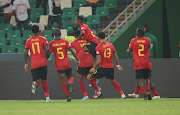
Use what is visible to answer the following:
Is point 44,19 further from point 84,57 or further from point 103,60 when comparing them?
point 103,60

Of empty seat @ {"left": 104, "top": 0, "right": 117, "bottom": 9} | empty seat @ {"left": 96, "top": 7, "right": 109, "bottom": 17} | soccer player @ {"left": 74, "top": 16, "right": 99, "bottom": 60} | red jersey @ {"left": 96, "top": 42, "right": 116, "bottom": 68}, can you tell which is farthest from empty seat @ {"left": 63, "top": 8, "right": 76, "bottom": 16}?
red jersey @ {"left": 96, "top": 42, "right": 116, "bottom": 68}

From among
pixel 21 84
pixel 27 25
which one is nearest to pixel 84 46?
pixel 21 84

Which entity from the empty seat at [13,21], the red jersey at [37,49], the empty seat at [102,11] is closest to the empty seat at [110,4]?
the empty seat at [102,11]

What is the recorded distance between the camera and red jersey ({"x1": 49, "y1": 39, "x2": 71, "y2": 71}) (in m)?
8.08

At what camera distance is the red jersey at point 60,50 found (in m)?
8.08

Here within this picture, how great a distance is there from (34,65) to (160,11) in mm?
8330

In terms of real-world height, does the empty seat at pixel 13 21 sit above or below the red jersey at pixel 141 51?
above

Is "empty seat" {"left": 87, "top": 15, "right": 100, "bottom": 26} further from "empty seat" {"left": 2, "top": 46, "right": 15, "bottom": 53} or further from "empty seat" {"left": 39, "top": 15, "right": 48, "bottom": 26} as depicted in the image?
"empty seat" {"left": 2, "top": 46, "right": 15, "bottom": 53}

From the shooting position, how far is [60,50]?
26.6ft

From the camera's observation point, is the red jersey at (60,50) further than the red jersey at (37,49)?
Yes

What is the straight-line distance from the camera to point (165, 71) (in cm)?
1020

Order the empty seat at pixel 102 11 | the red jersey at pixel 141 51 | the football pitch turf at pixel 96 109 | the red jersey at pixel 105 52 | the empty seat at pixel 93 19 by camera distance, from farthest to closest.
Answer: the empty seat at pixel 102 11 < the empty seat at pixel 93 19 < the red jersey at pixel 105 52 < the red jersey at pixel 141 51 < the football pitch turf at pixel 96 109

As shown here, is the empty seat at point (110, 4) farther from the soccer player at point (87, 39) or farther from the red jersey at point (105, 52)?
the red jersey at point (105, 52)

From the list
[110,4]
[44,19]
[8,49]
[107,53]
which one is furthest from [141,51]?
[44,19]
